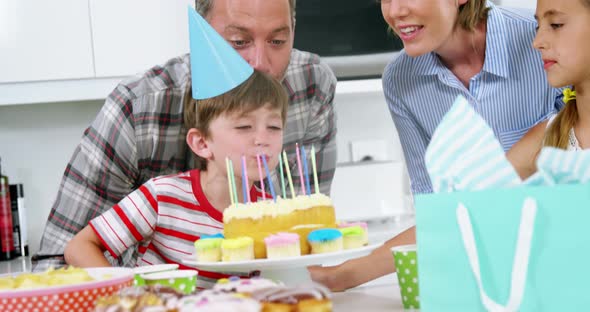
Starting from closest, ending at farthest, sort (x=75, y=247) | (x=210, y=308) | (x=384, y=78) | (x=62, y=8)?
(x=210, y=308)
(x=75, y=247)
(x=384, y=78)
(x=62, y=8)

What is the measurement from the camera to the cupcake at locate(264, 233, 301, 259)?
896 millimetres

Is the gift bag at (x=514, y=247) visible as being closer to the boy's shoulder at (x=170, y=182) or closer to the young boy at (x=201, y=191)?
the young boy at (x=201, y=191)

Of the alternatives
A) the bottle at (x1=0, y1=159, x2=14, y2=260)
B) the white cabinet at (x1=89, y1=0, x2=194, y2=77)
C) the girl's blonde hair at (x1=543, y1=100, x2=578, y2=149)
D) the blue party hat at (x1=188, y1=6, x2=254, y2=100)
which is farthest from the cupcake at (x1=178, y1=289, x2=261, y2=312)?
the bottle at (x1=0, y1=159, x2=14, y2=260)

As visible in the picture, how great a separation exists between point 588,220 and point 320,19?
2.04 meters

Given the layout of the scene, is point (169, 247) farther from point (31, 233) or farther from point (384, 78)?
point (31, 233)

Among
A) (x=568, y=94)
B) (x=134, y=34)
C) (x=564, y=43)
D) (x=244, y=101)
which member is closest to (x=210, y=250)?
(x=244, y=101)

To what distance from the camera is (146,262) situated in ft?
4.59

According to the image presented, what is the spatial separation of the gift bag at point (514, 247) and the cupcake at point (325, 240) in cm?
30

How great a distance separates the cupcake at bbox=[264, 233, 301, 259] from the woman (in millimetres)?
739

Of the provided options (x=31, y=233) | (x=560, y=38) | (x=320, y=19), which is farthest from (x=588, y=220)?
(x=31, y=233)

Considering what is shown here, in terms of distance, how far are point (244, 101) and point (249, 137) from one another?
69 millimetres

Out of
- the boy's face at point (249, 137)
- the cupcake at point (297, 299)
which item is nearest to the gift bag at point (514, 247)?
the cupcake at point (297, 299)

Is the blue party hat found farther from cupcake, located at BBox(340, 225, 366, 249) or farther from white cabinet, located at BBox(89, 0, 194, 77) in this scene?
white cabinet, located at BBox(89, 0, 194, 77)

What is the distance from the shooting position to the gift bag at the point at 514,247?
564 mm
